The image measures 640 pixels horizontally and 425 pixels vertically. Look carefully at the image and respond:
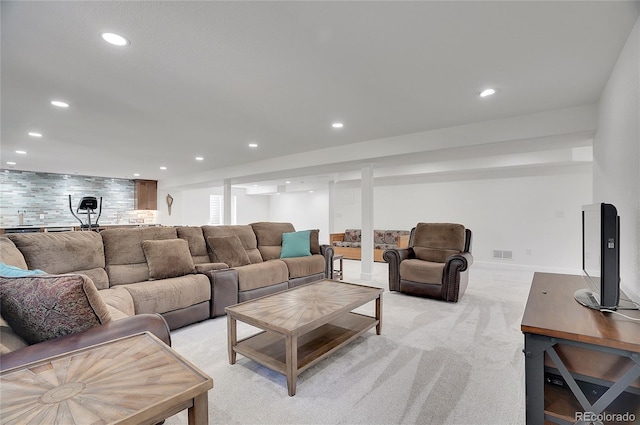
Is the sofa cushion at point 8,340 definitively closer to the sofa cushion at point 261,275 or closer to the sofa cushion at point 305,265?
the sofa cushion at point 261,275

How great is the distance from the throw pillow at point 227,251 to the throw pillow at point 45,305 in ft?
7.55

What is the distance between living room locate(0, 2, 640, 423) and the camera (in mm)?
1768

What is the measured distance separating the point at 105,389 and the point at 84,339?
55 cm

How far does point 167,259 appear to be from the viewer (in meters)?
3.10

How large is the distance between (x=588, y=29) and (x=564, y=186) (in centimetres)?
475

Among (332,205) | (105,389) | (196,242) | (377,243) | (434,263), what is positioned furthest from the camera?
(332,205)

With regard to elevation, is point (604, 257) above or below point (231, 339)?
above

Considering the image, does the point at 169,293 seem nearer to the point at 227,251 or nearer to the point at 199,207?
the point at 227,251

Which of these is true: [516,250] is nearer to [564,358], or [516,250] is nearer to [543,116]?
[543,116]

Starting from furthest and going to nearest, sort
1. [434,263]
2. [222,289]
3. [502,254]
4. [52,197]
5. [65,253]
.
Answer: [52,197] < [502,254] < [434,263] < [222,289] < [65,253]

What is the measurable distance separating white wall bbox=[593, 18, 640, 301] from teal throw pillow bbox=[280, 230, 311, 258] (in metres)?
3.43

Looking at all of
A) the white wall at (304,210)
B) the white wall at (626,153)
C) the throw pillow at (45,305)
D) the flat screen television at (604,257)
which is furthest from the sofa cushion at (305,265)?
the white wall at (304,210)

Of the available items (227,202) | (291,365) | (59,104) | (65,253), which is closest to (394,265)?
(291,365)

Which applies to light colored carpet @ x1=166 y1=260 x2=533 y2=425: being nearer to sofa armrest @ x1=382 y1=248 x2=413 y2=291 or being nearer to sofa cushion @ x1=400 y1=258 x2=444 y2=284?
sofa cushion @ x1=400 y1=258 x2=444 y2=284
